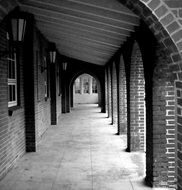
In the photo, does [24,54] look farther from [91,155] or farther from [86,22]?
[91,155]

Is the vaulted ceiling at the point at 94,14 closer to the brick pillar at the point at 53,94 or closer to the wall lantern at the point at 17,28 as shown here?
the wall lantern at the point at 17,28

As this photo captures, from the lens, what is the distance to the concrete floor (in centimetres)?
514

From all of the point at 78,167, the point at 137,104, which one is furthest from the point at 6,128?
the point at 137,104

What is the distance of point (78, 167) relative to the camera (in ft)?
20.4

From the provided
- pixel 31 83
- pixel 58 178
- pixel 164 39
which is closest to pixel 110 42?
pixel 31 83

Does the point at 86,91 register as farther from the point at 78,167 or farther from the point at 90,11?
the point at 90,11

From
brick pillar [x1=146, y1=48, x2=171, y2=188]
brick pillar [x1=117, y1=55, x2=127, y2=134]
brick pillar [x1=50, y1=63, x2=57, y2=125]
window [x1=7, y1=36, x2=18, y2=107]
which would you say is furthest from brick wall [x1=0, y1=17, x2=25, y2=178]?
brick pillar [x1=50, y1=63, x2=57, y2=125]

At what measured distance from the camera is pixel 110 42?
8234 mm

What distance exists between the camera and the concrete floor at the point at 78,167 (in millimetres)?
5145

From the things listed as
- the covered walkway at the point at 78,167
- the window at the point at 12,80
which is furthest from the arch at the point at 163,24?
the window at the point at 12,80

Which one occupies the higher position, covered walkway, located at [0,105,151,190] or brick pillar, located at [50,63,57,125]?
brick pillar, located at [50,63,57,125]

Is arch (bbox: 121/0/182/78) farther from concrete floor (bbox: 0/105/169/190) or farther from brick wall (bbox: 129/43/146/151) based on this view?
brick wall (bbox: 129/43/146/151)

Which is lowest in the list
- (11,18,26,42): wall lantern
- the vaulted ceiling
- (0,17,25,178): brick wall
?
(0,17,25,178): brick wall

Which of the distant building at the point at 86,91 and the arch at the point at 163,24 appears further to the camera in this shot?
the distant building at the point at 86,91
